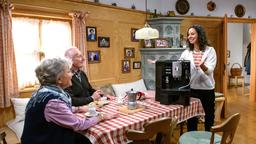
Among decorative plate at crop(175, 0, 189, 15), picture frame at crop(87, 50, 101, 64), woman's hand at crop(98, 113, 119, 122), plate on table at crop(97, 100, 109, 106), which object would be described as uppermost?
decorative plate at crop(175, 0, 189, 15)

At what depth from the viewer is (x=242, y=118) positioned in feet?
16.3

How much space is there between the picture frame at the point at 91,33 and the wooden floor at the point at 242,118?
1749mm

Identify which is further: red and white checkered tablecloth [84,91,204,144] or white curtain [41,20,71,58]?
white curtain [41,20,71,58]

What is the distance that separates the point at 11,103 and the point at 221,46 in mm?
4240

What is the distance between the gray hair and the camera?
176 cm

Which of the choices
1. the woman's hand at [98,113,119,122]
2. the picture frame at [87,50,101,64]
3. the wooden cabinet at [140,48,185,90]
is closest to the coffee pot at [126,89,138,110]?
the woman's hand at [98,113,119,122]

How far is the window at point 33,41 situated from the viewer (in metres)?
3.31

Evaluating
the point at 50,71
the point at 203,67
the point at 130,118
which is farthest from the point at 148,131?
the point at 203,67

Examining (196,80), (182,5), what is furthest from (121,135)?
(182,5)

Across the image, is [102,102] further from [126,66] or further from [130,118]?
[126,66]

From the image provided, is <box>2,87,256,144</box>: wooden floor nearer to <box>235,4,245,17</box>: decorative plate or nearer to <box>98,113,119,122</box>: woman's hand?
<box>98,113,119,122</box>: woman's hand

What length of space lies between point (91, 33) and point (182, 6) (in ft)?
7.66

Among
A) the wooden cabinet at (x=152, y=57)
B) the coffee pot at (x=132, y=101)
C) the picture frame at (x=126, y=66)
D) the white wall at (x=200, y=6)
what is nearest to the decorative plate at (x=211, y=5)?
the white wall at (x=200, y=6)

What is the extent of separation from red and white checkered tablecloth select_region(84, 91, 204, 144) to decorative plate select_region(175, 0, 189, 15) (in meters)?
3.03
